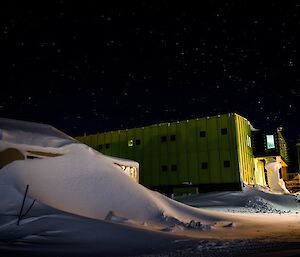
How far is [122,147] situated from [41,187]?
2310 cm

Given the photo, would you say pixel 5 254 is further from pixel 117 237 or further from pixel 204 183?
pixel 204 183

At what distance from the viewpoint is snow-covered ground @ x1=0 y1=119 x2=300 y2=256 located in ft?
23.0

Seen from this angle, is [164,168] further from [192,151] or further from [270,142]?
[270,142]

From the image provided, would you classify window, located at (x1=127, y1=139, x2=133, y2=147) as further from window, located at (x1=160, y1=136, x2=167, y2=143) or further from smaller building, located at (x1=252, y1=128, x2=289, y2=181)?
smaller building, located at (x1=252, y1=128, x2=289, y2=181)

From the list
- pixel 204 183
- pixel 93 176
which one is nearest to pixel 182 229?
pixel 93 176

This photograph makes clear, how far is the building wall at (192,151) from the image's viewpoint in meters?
28.9

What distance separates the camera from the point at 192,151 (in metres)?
30.8

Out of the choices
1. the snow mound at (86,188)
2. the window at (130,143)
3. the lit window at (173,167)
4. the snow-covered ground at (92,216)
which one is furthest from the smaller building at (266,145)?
the snow mound at (86,188)

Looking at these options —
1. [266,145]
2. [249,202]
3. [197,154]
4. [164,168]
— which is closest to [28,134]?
[249,202]

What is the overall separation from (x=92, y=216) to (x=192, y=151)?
2054cm

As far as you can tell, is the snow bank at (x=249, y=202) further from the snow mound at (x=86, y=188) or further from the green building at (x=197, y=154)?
the snow mound at (x=86, y=188)

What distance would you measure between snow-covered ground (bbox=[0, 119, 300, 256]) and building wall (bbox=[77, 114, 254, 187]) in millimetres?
14496

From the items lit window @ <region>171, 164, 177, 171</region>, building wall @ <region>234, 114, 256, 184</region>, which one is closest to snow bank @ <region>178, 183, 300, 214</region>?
building wall @ <region>234, 114, 256, 184</region>

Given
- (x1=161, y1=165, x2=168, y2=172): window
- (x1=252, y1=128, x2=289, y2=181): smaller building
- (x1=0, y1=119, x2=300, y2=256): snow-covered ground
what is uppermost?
(x1=252, y1=128, x2=289, y2=181): smaller building
